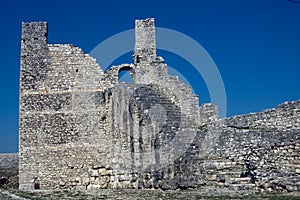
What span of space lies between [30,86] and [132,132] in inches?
243

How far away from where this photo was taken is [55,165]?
21.6 meters

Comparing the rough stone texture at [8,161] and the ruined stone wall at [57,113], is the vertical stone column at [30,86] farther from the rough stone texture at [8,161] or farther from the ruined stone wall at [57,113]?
the rough stone texture at [8,161]

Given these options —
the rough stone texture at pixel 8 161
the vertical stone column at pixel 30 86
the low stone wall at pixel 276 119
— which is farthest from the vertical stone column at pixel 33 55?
the rough stone texture at pixel 8 161

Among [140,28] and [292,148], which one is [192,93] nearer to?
[140,28]

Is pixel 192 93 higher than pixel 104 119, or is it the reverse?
pixel 192 93

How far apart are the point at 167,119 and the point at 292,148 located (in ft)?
15.3

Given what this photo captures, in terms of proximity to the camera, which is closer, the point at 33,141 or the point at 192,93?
the point at 33,141

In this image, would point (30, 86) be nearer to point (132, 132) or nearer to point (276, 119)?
point (132, 132)

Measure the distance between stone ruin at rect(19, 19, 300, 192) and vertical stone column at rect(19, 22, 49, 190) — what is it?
5 cm

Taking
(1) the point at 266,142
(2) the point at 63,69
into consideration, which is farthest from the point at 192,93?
(1) the point at 266,142

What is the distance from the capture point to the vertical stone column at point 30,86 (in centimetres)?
2156

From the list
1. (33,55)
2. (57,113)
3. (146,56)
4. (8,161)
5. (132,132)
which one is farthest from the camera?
(8,161)

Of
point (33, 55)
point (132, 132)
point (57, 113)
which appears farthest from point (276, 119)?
point (33, 55)

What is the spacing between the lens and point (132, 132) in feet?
62.1
